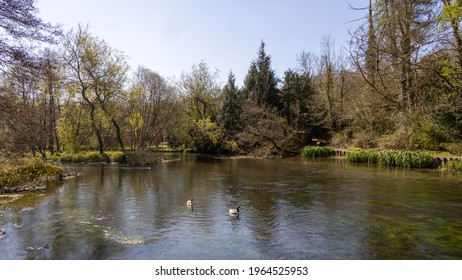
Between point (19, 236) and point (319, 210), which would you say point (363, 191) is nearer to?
point (319, 210)

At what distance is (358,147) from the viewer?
3120 cm

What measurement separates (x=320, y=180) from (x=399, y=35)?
576 inches

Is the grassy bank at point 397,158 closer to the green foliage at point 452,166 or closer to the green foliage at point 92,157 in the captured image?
the green foliage at point 452,166

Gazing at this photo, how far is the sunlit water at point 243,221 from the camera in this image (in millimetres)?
7926

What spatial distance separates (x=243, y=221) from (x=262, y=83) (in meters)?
30.3

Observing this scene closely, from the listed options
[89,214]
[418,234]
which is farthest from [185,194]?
[418,234]

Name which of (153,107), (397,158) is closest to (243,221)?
(397,158)

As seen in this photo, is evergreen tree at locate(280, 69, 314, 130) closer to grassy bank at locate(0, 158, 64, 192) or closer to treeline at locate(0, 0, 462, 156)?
treeline at locate(0, 0, 462, 156)

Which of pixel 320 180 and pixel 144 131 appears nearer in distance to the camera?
pixel 320 180

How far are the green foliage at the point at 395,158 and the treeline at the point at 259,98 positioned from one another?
1.84 m

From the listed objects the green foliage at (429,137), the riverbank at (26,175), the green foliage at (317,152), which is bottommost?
the riverbank at (26,175)

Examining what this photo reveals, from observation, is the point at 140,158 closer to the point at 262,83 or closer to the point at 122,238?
the point at 262,83

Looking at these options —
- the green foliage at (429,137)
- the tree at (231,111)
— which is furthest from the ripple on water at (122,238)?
the tree at (231,111)

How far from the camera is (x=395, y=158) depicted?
24.1m
